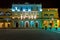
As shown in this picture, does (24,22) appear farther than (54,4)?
No

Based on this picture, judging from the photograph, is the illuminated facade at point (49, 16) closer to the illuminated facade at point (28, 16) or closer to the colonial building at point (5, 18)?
the illuminated facade at point (28, 16)

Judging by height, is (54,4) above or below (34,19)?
above

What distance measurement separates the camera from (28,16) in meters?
62.0

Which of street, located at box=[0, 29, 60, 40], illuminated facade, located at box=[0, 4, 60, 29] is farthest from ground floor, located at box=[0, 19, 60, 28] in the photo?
street, located at box=[0, 29, 60, 40]

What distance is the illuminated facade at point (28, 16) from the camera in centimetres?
6084

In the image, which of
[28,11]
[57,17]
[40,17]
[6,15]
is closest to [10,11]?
[6,15]

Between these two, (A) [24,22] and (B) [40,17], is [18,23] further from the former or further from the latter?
(B) [40,17]

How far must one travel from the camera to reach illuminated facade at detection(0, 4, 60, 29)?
2395 inches

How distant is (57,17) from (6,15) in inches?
625

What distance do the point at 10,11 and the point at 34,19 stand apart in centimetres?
797

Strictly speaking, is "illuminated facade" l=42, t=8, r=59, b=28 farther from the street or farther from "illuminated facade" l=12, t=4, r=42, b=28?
the street

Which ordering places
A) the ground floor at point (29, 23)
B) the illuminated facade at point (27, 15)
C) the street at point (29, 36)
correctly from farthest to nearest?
the illuminated facade at point (27, 15) < the ground floor at point (29, 23) < the street at point (29, 36)

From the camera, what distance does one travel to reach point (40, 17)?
61.8 m

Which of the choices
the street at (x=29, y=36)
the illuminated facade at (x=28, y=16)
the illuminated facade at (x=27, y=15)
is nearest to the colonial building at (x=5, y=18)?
the illuminated facade at (x=28, y=16)
